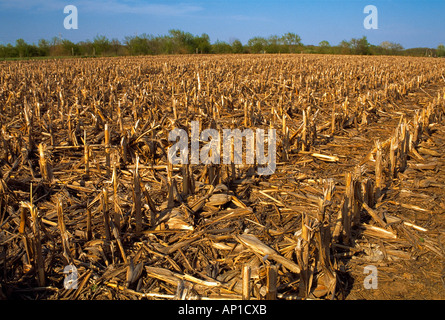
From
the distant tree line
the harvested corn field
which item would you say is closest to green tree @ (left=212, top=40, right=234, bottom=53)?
the distant tree line

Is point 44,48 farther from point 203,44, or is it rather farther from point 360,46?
point 360,46

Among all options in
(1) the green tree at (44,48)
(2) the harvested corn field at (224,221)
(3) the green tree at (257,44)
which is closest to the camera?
(2) the harvested corn field at (224,221)

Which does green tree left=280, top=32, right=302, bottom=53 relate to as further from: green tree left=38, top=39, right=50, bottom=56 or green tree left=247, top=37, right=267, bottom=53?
green tree left=38, top=39, right=50, bottom=56

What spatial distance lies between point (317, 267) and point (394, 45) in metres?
62.5

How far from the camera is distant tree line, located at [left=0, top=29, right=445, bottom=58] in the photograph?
127 ft

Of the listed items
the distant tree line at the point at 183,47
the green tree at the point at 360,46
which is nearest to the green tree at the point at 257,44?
the distant tree line at the point at 183,47

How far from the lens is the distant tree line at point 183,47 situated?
127 feet

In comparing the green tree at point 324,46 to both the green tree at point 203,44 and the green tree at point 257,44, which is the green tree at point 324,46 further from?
the green tree at point 203,44

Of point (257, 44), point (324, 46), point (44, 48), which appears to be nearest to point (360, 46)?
point (324, 46)

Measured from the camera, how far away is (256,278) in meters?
2.36

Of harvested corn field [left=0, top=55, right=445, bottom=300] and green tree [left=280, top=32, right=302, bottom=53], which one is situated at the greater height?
green tree [left=280, top=32, right=302, bottom=53]

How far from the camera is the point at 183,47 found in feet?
150
